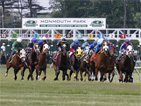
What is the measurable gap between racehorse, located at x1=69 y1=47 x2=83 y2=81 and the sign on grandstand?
37.0m

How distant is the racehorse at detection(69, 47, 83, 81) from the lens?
26464mm

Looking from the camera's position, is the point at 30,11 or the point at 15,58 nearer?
the point at 15,58

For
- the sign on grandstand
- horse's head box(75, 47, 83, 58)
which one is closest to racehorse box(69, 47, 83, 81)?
horse's head box(75, 47, 83, 58)

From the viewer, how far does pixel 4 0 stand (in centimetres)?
8838

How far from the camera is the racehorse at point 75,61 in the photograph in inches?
1042

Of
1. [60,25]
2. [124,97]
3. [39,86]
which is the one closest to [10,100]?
[124,97]

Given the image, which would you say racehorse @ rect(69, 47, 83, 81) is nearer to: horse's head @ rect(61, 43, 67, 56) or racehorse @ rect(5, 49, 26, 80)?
horse's head @ rect(61, 43, 67, 56)

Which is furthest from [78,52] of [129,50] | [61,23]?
[61,23]

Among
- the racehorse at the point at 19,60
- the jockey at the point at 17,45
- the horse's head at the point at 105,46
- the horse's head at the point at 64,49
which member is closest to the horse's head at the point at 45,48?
the horse's head at the point at 64,49

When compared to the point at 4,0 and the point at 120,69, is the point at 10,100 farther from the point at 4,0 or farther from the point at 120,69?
the point at 4,0

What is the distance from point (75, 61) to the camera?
89.2 feet

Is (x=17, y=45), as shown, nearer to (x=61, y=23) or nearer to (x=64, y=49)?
(x=64, y=49)

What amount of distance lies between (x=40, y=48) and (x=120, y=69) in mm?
3015

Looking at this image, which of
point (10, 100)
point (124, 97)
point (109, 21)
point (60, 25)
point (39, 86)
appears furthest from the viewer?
point (109, 21)
